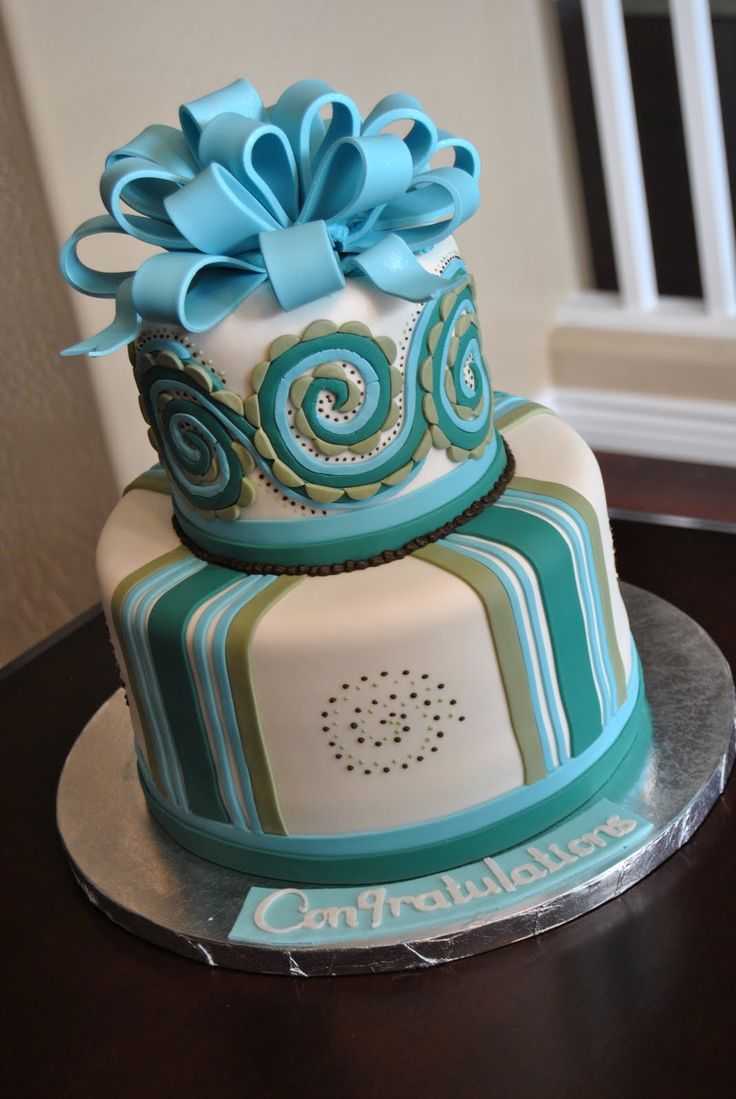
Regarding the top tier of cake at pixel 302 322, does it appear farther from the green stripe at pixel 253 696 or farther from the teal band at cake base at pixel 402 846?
the teal band at cake base at pixel 402 846

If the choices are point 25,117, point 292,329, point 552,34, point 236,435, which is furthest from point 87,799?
point 552,34

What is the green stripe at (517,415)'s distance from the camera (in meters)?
1.57

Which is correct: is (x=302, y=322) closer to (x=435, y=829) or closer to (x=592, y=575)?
(x=592, y=575)

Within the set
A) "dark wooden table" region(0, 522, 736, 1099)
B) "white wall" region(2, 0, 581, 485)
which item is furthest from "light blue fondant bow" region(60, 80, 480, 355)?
"dark wooden table" region(0, 522, 736, 1099)

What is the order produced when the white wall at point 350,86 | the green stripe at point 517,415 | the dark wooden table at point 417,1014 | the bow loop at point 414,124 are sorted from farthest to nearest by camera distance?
the white wall at point 350,86, the green stripe at point 517,415, the bow loop at point 414,124, the dark wooden table at point 417,1014

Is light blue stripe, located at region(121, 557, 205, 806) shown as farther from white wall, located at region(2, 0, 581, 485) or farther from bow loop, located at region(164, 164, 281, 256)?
white wall, located at region(2, 0, 581, 485)

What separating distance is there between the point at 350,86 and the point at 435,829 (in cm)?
122

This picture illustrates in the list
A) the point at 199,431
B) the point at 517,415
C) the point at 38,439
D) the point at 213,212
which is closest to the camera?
the point at 213,212

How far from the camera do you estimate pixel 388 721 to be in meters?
1.32

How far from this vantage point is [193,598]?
137cm

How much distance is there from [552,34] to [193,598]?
1492 millimetres

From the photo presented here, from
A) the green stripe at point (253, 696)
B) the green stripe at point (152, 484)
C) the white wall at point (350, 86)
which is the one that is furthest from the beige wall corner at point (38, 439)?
the green stripe at point (253, 696)

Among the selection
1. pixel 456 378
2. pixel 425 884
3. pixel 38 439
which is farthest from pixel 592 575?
pixel 38 439

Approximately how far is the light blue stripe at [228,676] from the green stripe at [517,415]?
1.14 ft
